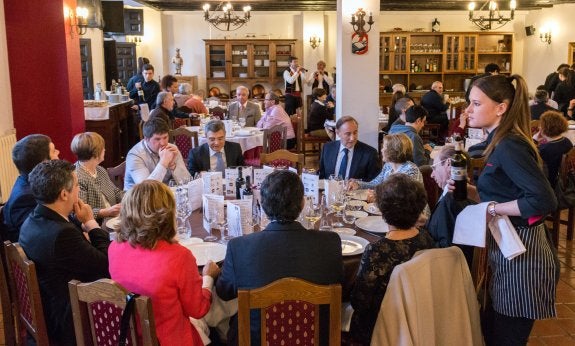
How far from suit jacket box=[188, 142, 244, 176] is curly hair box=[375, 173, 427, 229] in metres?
2.64

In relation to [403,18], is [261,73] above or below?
below

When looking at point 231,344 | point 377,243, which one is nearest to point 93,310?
point 231,344

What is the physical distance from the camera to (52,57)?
6.62 m

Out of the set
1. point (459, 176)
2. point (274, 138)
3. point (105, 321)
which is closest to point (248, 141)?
point (274, 138)

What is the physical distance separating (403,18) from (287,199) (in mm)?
13146

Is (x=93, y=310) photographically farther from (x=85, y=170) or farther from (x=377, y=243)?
(x=85, y=170)

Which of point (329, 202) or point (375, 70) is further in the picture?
point (375, 70)

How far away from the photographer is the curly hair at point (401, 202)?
235cm

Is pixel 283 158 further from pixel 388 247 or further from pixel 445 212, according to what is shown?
pixel 388 247

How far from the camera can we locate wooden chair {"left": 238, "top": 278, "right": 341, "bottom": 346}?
6.29 feet

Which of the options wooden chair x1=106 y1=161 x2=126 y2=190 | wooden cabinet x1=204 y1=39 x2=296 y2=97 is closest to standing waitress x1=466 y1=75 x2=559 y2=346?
wooden chair x1=106 y1=161 x2=126 y2=190

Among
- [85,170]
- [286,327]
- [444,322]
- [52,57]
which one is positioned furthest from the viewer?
[52,57]

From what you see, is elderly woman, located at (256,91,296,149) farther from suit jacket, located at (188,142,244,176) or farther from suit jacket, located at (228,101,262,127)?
suit jacket, located at (188,142,244,176)

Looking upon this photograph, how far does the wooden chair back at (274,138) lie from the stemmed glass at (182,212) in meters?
3.71
